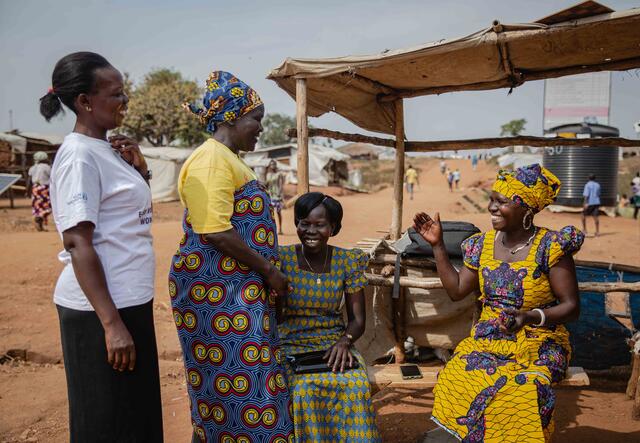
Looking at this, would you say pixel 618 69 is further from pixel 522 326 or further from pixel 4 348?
pixel 4 348

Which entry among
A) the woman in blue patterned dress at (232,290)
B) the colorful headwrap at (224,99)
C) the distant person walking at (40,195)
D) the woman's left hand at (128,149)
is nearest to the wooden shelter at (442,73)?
the woman in blue patterned dress at (232,290)

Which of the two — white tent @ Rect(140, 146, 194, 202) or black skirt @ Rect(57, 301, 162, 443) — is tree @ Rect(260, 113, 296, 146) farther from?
black skirt @ Rect(57, 301, 162, 443)

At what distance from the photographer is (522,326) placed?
96.1 inches

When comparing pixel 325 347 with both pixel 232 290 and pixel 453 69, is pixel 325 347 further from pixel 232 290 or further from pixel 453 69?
pixel 453 69

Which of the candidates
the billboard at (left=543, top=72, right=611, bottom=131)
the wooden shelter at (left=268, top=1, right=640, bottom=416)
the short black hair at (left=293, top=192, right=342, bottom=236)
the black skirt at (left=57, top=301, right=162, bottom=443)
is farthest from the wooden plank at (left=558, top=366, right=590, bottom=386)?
the billboard at (left=543, top=72, right=611, bottom=131)

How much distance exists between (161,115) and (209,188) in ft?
85.9

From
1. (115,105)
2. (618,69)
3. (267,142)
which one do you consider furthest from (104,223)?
(267,142)

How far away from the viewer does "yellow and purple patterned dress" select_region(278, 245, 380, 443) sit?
93.3 inches

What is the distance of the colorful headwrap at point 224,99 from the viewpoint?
7.06 feet

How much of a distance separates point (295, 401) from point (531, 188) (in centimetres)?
163

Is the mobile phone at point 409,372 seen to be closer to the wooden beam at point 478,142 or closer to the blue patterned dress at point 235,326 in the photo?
the blue patterned dress at point 235,326

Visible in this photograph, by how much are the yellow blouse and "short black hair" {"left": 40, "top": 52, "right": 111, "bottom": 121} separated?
463 millimetres

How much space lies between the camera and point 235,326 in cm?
211

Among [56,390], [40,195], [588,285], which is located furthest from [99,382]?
[40,195]
